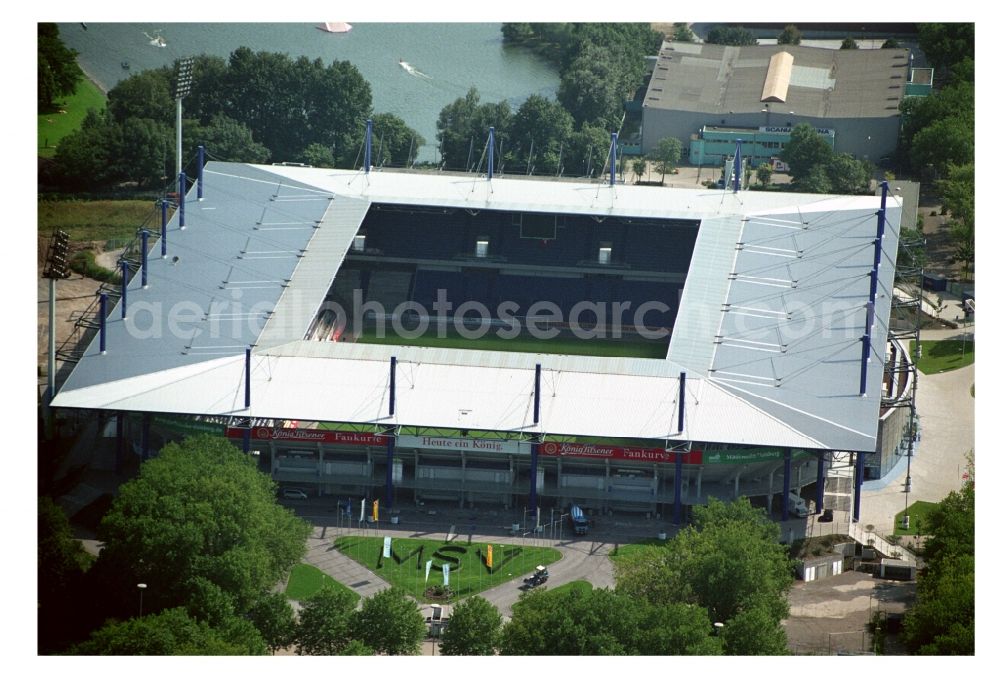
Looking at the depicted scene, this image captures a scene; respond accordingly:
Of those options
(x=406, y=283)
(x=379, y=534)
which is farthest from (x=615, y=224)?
(x=379, y=534)

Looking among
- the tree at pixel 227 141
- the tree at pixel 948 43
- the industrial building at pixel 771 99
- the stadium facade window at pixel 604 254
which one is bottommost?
the stadium facade window at pixel 604 254

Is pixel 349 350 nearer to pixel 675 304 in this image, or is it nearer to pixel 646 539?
pixel 646 539

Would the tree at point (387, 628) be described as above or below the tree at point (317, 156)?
below

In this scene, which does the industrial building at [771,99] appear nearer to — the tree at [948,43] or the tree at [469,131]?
the tree at [948,43]

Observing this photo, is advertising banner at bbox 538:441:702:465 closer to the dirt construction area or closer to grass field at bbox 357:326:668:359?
the dirt construction area

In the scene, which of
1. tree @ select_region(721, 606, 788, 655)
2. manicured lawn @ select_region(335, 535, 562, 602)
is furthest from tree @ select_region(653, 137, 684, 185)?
tree @ select_region(721, 606, 788, 655)

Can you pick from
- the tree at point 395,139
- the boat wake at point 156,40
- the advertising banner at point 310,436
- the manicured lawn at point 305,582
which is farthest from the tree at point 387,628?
the boat wake at point 156,40

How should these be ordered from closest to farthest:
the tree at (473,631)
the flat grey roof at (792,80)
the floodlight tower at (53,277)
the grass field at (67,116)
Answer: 1. the tree at (473,631)
2. the floodlight tower at (53,277)
3. the grass field at (67,116)
4. the flat grey roof at (792,80)
